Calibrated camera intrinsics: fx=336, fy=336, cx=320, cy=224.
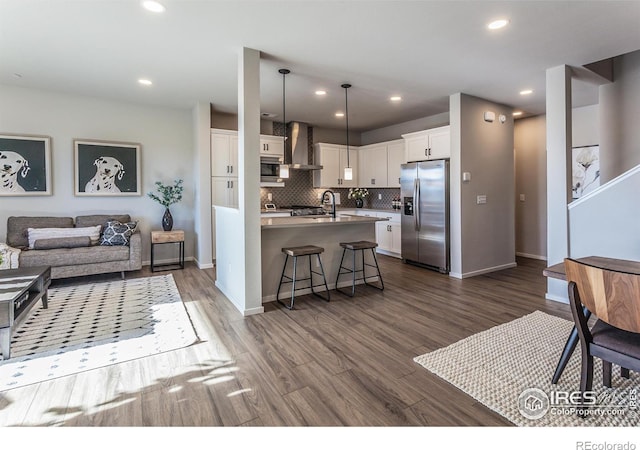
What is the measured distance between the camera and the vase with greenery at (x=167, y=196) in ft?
18.5

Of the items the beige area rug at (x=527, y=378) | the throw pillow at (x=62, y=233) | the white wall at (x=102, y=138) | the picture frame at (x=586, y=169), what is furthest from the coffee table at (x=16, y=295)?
the picture frame at (x=586, y=169)

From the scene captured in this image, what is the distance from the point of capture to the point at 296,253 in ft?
12.2

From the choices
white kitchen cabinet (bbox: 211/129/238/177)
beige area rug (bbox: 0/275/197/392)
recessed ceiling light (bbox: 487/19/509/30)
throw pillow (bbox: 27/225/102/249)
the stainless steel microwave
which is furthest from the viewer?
the stainless steel microwave

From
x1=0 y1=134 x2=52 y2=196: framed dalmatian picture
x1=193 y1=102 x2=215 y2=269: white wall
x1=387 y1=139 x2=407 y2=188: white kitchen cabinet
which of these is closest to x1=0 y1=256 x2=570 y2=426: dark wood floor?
x1=193 y1=102 x2=215 y2=269: white wall

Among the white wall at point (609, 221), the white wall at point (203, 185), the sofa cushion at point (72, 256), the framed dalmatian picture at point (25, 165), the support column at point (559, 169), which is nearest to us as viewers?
the white wall at point (609, 221)

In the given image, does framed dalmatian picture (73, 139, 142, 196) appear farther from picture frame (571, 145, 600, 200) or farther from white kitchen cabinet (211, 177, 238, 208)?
picture frame (571, 145, 600, 200)

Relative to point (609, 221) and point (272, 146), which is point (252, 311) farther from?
point (272, 146)

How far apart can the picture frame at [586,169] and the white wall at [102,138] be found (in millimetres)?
6624

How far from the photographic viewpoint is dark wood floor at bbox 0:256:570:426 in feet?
6.15

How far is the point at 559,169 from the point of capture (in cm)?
391

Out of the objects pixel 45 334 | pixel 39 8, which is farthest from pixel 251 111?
pixel 45 334

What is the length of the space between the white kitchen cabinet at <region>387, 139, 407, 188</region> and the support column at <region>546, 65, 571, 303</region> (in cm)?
281

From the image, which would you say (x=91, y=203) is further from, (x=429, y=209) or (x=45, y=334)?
(x=429, y=209)

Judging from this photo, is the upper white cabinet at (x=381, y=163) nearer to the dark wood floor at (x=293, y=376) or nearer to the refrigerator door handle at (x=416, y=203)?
the refrigerator door handle at (x=416, y=203)
